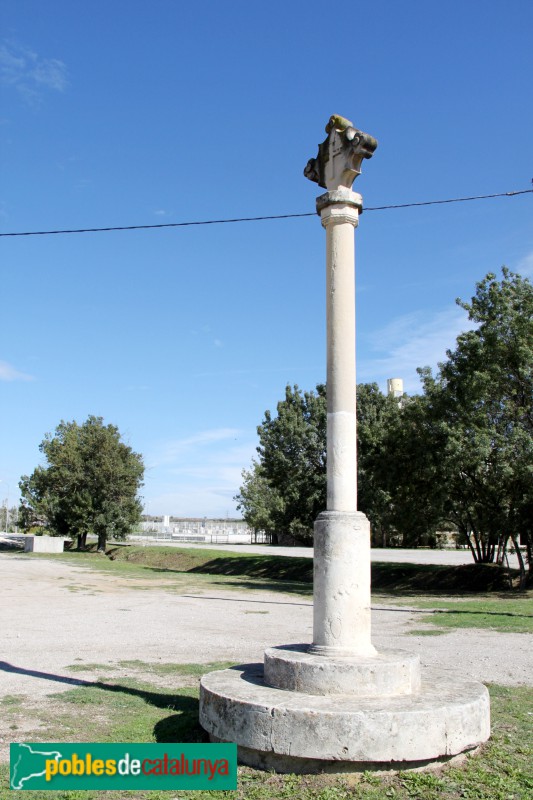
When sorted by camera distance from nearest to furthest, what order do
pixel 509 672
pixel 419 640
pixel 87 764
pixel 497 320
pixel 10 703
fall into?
pixel 87 764 < pixel 10 703 < pixel 509 672 < pixel 419 640 < pixel 497 320

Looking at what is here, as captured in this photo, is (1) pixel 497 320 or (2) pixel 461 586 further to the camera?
(2) pixel 461 586

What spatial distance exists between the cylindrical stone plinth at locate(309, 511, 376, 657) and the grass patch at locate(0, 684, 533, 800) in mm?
1273

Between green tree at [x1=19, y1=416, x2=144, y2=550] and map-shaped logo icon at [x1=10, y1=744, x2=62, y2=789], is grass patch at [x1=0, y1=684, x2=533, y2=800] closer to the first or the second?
map-shaped logo icon at [x1=10, y1=744, x2=62, y2=789]

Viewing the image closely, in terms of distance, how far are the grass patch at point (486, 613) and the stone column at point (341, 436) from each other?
8.81 metres

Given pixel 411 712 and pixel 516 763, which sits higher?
pixel 411 712

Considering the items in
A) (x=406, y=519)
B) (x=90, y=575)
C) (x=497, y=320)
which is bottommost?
(x=90, y=575)

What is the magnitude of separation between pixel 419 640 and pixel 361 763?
7.72 m

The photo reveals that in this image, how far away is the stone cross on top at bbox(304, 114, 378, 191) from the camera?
7.15 meters

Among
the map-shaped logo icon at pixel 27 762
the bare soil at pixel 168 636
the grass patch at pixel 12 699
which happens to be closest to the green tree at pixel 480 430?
the bare soil at pixel 168 636

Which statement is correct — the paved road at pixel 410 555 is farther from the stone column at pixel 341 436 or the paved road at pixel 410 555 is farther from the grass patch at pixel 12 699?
the stone column at pixel 341 436

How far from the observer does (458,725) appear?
17.4 ft

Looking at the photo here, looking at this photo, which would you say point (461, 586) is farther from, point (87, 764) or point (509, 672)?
point (87, 764)

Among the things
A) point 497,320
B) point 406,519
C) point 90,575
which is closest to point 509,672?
point 497,320

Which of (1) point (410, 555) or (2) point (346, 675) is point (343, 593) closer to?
(2) point (346, 675)
